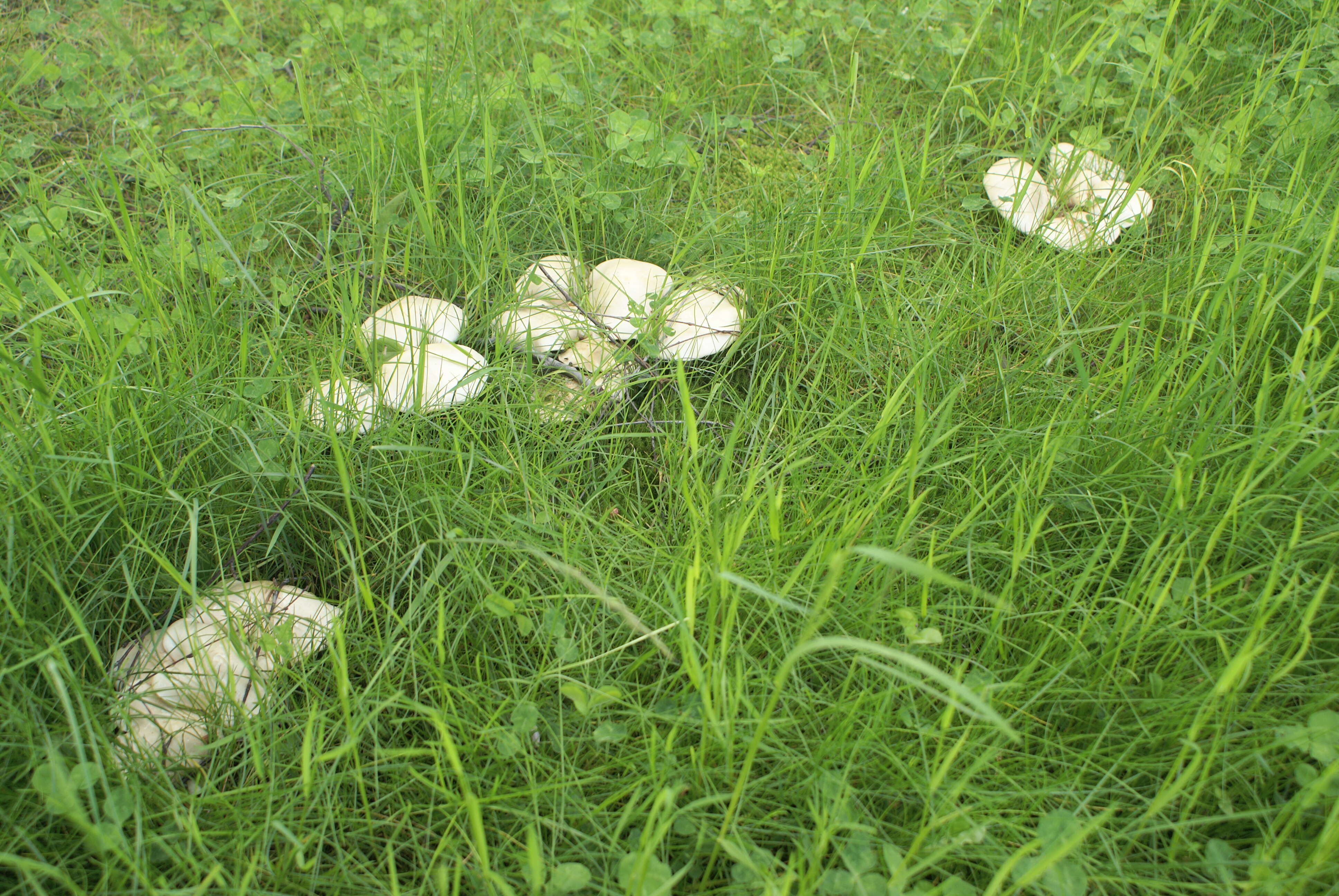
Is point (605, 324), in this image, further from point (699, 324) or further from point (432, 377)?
point (432, 377)

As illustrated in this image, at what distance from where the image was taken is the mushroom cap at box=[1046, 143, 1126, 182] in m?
2.55

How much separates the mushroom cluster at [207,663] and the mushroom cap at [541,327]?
0.80 metres

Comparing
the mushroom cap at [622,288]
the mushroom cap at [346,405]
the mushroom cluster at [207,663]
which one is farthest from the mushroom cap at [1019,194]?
the mushroom cluster at [207,663]

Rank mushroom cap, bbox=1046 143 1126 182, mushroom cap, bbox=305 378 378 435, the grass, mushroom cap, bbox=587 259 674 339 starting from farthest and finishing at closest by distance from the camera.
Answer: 1. mushroom cap, bbox=1046 143 1126 182
2. mushroom cap, bbox=587 259 674 339
3. mushroom cap, bbox=305 378 378 435
4. the grass

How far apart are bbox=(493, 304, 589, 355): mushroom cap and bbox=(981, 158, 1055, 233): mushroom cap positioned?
1.27 metres

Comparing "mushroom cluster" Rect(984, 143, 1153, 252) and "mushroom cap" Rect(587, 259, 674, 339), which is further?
"mushroom cluster" Rect(984, 143, 1153, 252)

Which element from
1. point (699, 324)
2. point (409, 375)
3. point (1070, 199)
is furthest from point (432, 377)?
point (1070, 199)

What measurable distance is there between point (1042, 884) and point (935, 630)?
43cm

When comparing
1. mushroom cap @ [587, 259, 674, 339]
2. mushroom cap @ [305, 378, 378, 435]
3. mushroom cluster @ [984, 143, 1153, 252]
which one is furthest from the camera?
mushroom cluster @ [984, 143, 1153, 252]

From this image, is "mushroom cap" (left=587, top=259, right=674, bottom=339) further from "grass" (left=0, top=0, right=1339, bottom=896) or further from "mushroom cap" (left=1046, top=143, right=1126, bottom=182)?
"mushroom cap" (left=1046, top=143, right=1126, bottom=182)

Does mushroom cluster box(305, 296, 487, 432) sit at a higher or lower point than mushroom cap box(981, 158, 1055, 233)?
lower

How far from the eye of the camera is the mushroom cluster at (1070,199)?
2.43 meters

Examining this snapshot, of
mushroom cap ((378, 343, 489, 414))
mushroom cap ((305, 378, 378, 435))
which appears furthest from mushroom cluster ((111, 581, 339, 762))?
mushroom cap ((378, 343, 489, 414))

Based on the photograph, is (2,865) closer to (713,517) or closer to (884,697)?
(713,517)
